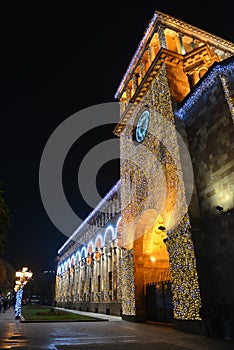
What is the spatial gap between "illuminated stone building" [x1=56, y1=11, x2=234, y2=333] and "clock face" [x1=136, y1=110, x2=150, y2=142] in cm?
9

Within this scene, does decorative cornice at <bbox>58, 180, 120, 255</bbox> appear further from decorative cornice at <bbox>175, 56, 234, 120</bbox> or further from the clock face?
decorative cornice at <bbox>175, 56, 234, 120</bbox>

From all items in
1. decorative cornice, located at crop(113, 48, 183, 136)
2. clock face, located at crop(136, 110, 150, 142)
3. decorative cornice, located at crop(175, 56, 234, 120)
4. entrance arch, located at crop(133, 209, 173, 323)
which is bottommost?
entrance arch, located at crop(133, 209, 173, 323)

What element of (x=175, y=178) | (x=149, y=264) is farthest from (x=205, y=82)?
(x=149, y=264)

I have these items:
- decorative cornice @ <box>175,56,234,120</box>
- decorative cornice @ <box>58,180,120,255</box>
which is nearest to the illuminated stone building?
decorative cornice @ <box>175,56,234,120</box>

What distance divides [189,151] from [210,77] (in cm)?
388

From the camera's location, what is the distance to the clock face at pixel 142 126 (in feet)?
65.8

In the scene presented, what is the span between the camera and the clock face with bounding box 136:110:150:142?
65.8ft

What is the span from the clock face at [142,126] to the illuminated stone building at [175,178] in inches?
3.5

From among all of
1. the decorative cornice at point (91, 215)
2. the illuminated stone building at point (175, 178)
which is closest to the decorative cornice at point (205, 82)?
the illuminated stone building at point (175, 178)

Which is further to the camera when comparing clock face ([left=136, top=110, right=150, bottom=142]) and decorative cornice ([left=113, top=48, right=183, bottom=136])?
clock face ([left=136, top=110, right=150, bottom=142])

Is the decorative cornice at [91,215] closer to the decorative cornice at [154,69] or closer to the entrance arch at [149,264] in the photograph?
the decorative cornice at [154,69]

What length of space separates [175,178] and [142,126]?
742 cm

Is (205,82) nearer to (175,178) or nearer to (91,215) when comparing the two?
(175,178)

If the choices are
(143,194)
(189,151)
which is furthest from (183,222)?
(143,194)
